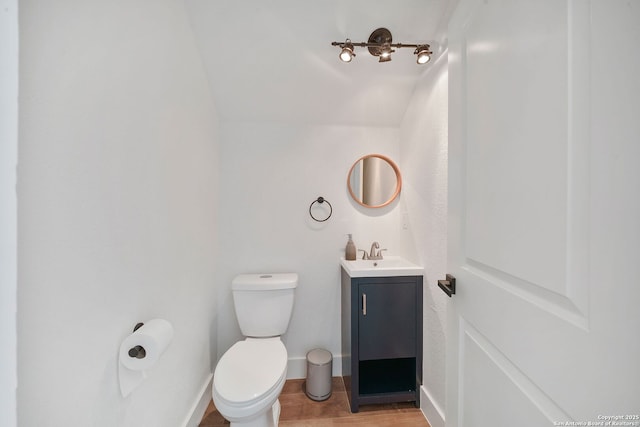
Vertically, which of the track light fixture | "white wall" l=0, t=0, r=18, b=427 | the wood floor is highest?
the track light fixture

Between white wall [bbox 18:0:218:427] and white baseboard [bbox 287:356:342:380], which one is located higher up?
white wall [bbox 18:0:218:427]

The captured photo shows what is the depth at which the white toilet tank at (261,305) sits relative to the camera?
153 cm

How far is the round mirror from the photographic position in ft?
5.92

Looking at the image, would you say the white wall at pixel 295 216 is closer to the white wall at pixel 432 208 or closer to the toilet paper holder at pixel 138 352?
the white wall at pixel 432 208

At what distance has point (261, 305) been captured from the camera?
1534mm

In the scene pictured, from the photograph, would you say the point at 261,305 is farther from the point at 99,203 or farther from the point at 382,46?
the point at 382,46

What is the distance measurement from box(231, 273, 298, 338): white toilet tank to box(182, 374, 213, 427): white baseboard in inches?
14.8

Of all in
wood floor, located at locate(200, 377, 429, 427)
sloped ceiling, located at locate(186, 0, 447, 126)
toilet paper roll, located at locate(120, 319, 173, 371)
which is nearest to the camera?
toilet paper roll, located at locate(120, 319, 173, 371)

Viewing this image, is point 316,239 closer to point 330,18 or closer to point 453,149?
point 453,149

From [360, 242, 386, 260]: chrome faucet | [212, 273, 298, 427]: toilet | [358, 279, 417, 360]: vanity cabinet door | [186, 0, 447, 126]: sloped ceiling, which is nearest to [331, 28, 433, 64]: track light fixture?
[186, 0, 447, 126]: sloped ceiling

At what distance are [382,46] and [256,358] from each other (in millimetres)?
1792

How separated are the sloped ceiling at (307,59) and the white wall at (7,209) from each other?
1.17 m

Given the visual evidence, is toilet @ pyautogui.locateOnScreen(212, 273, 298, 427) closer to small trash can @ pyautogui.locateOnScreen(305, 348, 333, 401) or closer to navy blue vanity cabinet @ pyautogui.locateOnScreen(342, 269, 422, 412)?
small trash can @ pyautogui.locateOnScreen(305, 348, 333, 401)

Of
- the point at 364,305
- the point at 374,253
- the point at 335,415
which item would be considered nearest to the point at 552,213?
the point at 364,305
